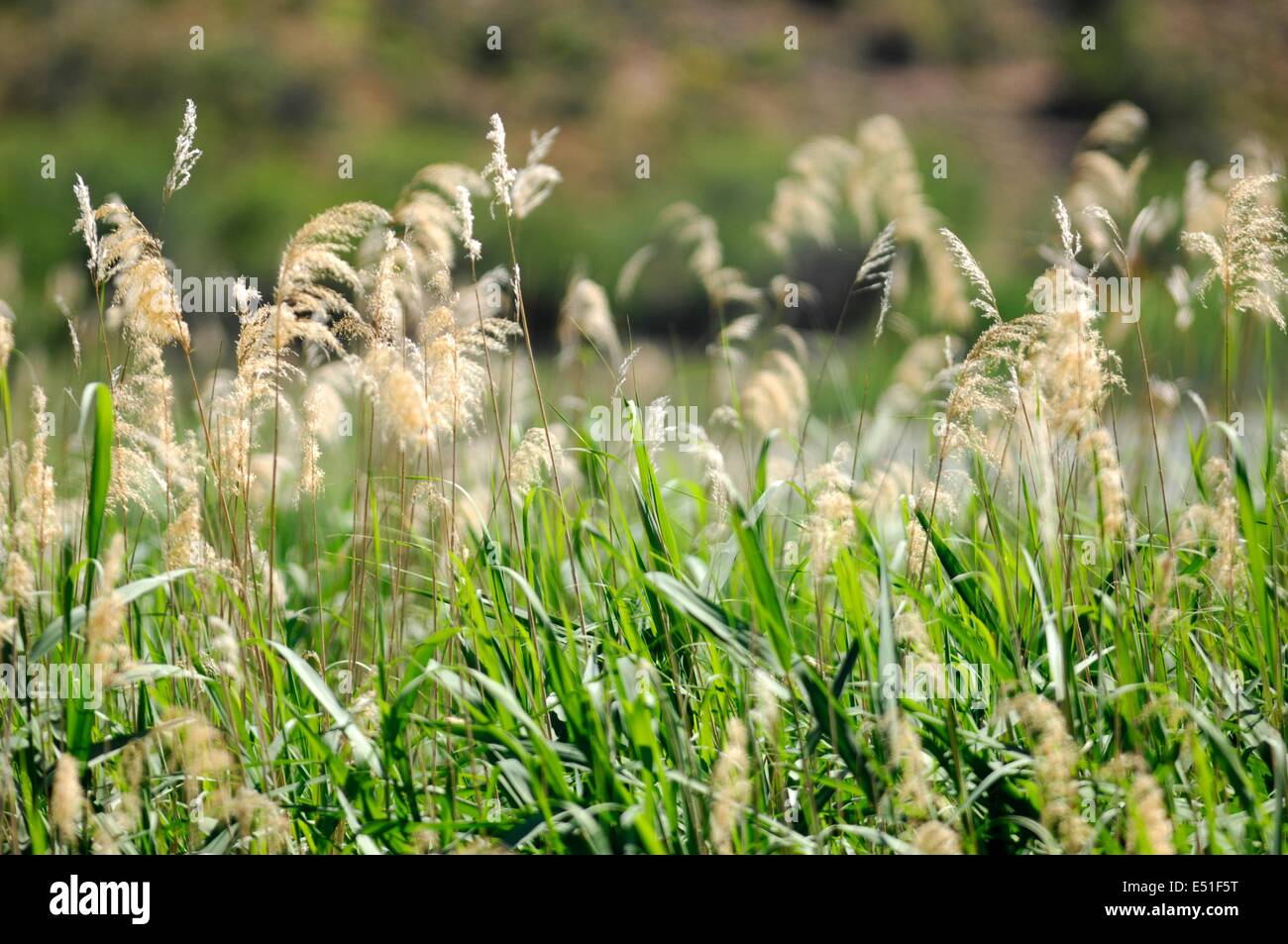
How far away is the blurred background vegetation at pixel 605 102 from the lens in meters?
17.6

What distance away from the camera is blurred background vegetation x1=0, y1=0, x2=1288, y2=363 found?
57.7 feet

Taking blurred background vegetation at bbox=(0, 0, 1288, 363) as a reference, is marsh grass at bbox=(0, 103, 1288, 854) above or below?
below

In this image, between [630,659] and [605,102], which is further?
[605,102]

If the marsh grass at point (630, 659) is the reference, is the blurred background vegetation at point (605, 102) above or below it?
above

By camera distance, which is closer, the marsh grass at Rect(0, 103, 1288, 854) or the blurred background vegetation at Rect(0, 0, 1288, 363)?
the marsh grass at Rect(0, 103, 1288, 854)

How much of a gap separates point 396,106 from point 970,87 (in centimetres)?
1445

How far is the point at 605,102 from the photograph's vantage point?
2906cm

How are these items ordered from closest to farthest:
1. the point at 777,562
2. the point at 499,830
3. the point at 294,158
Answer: the point at 499,830 → the point at 777,562 → the point at 294,158

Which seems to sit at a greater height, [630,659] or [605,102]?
[605,102]

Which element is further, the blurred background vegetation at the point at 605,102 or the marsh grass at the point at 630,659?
the blurred background vegetation at the point at 605,102
